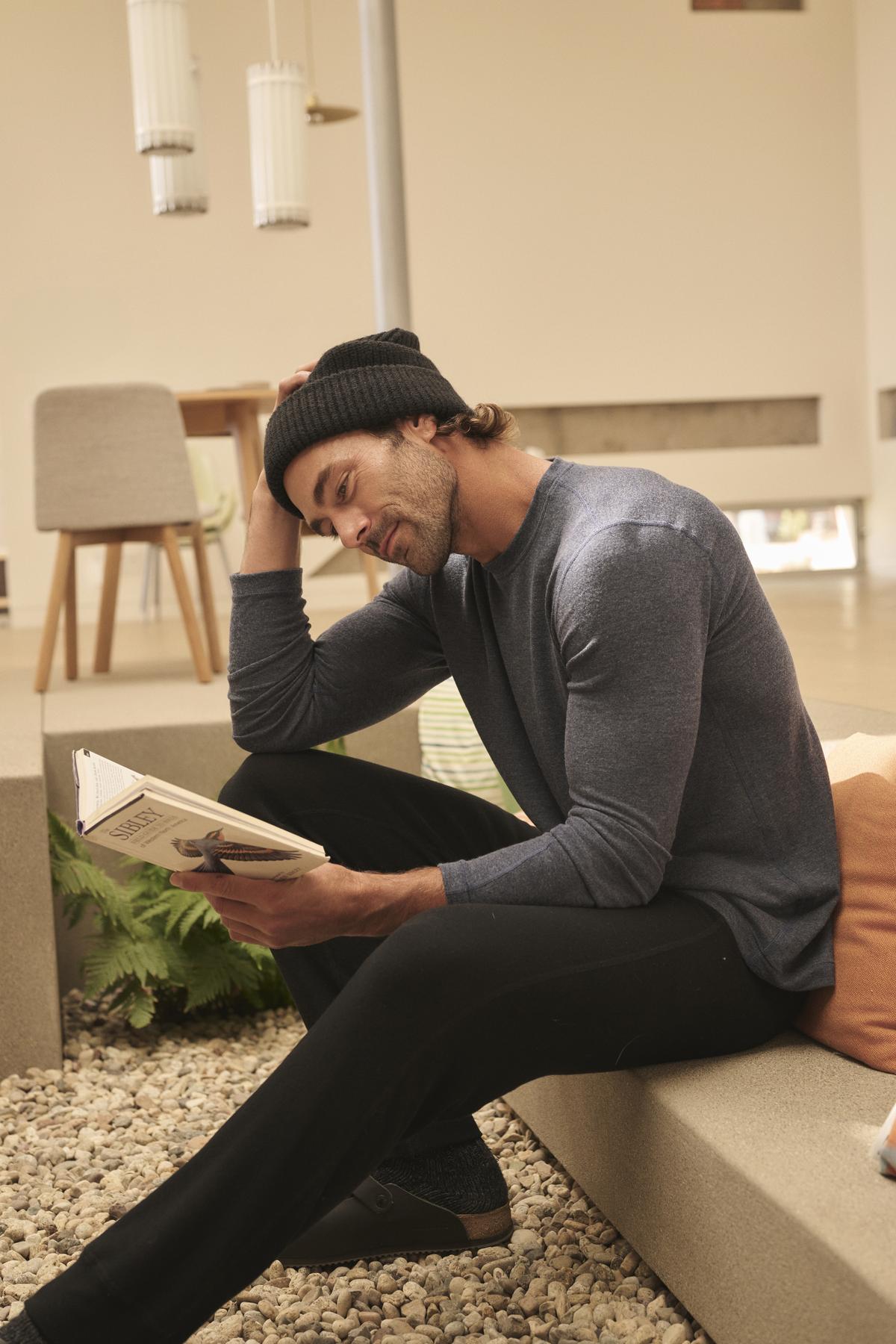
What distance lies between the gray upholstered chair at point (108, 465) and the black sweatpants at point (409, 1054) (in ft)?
7.56

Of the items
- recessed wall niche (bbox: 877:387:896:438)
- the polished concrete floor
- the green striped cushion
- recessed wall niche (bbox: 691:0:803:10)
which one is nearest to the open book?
the green striped cushion

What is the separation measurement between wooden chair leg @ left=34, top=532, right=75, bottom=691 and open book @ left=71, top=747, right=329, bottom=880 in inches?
90.2

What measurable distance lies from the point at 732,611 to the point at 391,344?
19.0 inches

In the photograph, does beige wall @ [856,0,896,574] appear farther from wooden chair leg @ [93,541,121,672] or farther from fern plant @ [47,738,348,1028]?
fern plant @ [47,738,348,1028]

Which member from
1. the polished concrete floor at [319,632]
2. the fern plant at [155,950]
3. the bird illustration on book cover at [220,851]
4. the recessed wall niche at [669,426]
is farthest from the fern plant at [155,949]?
the recessed wall niche at [669,426]

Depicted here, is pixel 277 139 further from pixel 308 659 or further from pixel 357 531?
pixel 357 531

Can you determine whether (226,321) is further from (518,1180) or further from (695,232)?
(518,1180)

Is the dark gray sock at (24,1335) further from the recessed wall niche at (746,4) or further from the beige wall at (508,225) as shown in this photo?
the recessed wall niche at (746,4)

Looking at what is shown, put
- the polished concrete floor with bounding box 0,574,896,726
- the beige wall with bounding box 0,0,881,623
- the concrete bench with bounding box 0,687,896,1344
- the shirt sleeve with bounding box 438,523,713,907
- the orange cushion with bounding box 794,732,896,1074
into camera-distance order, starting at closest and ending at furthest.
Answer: the concrete bench with bounding box 0,687,896,1344 → the shirt sleeve with bounding box 438,523,713,907 → the orange cushion with bounding box 794,732,896,1074 → the polished concrete floor with bounding box 0,574,896,726 → the beige wall with bounding box 0,0,881,623

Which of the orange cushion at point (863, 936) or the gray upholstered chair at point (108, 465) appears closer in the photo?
the orange cushion at point (863, 936)

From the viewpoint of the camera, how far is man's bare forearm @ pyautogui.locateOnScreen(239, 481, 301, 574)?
1.69 metres

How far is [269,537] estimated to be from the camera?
1.70 metres

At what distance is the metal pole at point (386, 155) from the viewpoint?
3.97 meters

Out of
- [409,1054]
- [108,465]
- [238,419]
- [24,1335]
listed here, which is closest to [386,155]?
[238,419]
